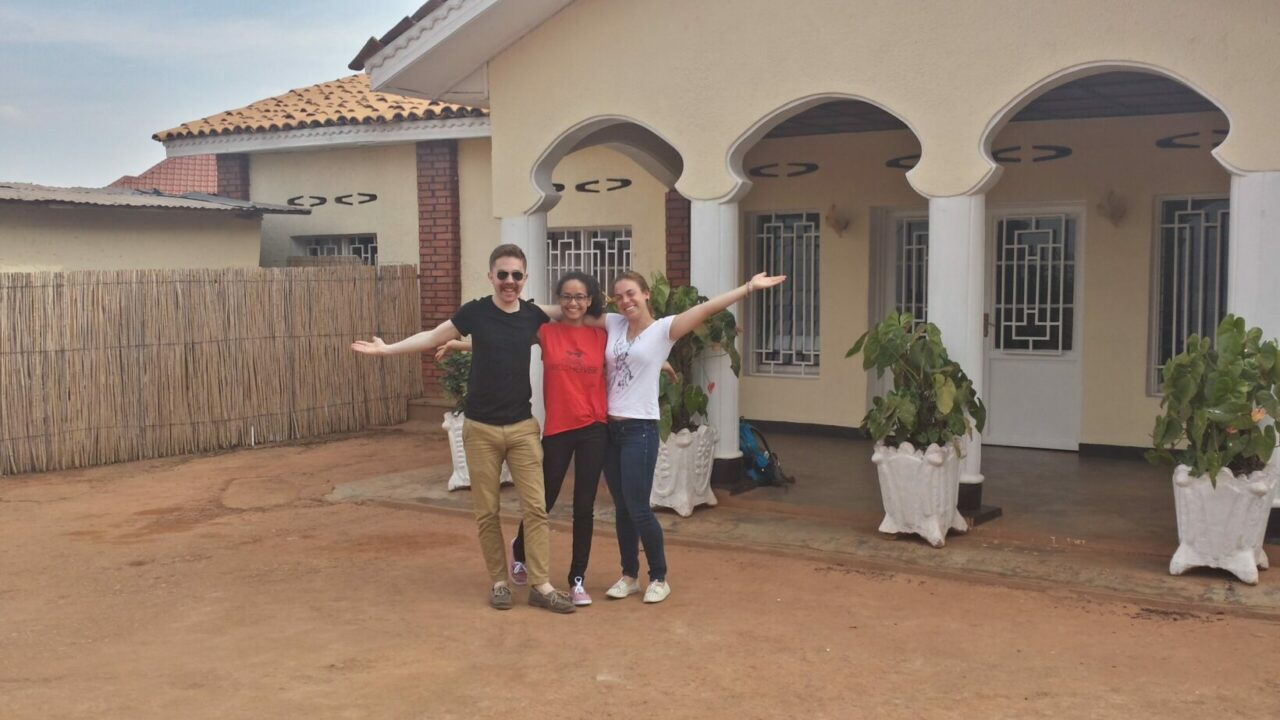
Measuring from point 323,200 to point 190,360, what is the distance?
12.2 feet

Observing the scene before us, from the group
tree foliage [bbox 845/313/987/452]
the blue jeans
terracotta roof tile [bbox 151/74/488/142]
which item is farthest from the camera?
terracotta roof tile [bbox 151/74/488/142]

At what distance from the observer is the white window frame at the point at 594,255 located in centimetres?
1327

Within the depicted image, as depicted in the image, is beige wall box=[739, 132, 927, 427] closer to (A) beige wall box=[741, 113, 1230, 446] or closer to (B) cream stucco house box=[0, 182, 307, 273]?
(A) beige wall box=[741, 113, 1230, 446]

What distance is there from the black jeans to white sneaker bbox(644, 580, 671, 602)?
1.21ft

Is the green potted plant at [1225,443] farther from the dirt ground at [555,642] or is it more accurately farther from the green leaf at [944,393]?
the green leaf at [944,393]

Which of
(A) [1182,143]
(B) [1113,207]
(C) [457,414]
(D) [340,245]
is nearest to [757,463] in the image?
(C) [457,414]

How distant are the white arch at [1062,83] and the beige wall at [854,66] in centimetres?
Answer: 1

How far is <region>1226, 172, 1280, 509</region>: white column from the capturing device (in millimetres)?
6875

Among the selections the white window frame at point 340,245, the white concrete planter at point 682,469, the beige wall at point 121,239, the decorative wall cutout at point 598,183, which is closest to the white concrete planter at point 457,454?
the white concrete planter at point 682,469

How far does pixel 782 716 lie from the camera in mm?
4887

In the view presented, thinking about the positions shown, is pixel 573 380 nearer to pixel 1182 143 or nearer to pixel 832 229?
pixel 832 229

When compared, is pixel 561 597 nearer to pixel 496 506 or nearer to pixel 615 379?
pixel 496 506

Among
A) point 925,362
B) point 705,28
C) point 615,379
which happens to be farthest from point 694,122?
point 615,379

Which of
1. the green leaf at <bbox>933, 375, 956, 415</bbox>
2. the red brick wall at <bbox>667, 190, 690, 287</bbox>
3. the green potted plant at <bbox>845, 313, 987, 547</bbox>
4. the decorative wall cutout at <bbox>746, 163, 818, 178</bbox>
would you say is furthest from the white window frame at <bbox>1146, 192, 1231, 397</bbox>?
the red brick wall at <bbox>667, 190, 690, 287</bbox>
